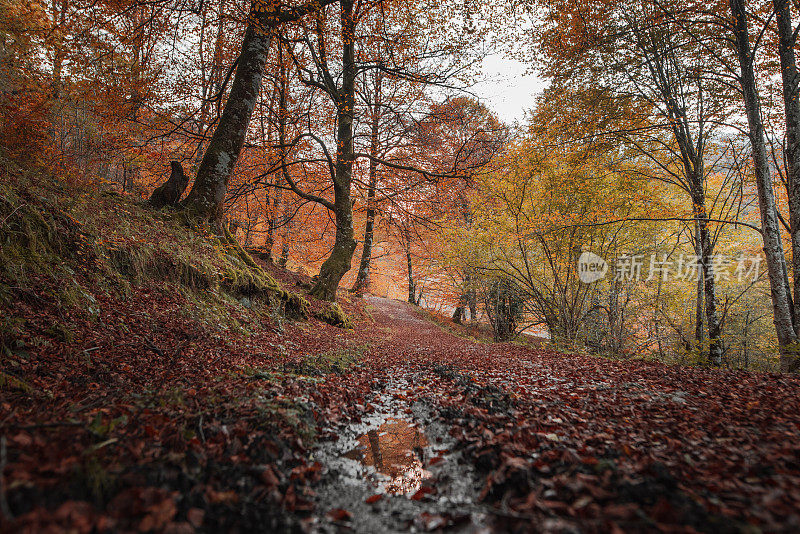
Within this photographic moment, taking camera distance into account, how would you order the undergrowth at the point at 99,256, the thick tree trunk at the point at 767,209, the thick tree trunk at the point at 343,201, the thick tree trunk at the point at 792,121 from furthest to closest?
the thick tree trunk at the point at 343,201
the thick tree trunk at the point at 767,209
the thick tree trunk at the point at 792,121
the undergrowth at the point at 99,256

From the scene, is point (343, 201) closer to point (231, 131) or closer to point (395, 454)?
point (231, 131)

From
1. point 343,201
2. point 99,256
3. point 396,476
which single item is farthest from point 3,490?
point 343,201

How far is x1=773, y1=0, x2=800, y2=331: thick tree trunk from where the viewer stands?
5312 millimetres

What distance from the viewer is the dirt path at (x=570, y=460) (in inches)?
61.6

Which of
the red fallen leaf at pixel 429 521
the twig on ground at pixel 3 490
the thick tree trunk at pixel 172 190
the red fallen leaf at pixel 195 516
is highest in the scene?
the thick tree trunk at pixel 172 190

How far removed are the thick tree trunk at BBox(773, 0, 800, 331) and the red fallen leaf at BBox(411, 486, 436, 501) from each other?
285 inches

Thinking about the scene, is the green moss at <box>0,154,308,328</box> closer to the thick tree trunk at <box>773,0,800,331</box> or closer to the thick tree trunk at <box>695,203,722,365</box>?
the thick tree trunk at <box>773,0,800,331</box>

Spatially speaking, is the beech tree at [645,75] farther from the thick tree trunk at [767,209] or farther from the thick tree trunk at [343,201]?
the thick tree trunk at [343,201]

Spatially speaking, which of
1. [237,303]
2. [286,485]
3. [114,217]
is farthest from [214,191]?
[286,485]

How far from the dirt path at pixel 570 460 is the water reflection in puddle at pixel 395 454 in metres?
0.01

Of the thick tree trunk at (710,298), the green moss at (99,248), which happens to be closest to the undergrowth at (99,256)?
the green moss at (99,248)

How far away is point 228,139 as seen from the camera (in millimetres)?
6820

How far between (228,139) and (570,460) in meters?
7.78

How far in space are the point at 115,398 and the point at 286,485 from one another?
1810 millimetres
